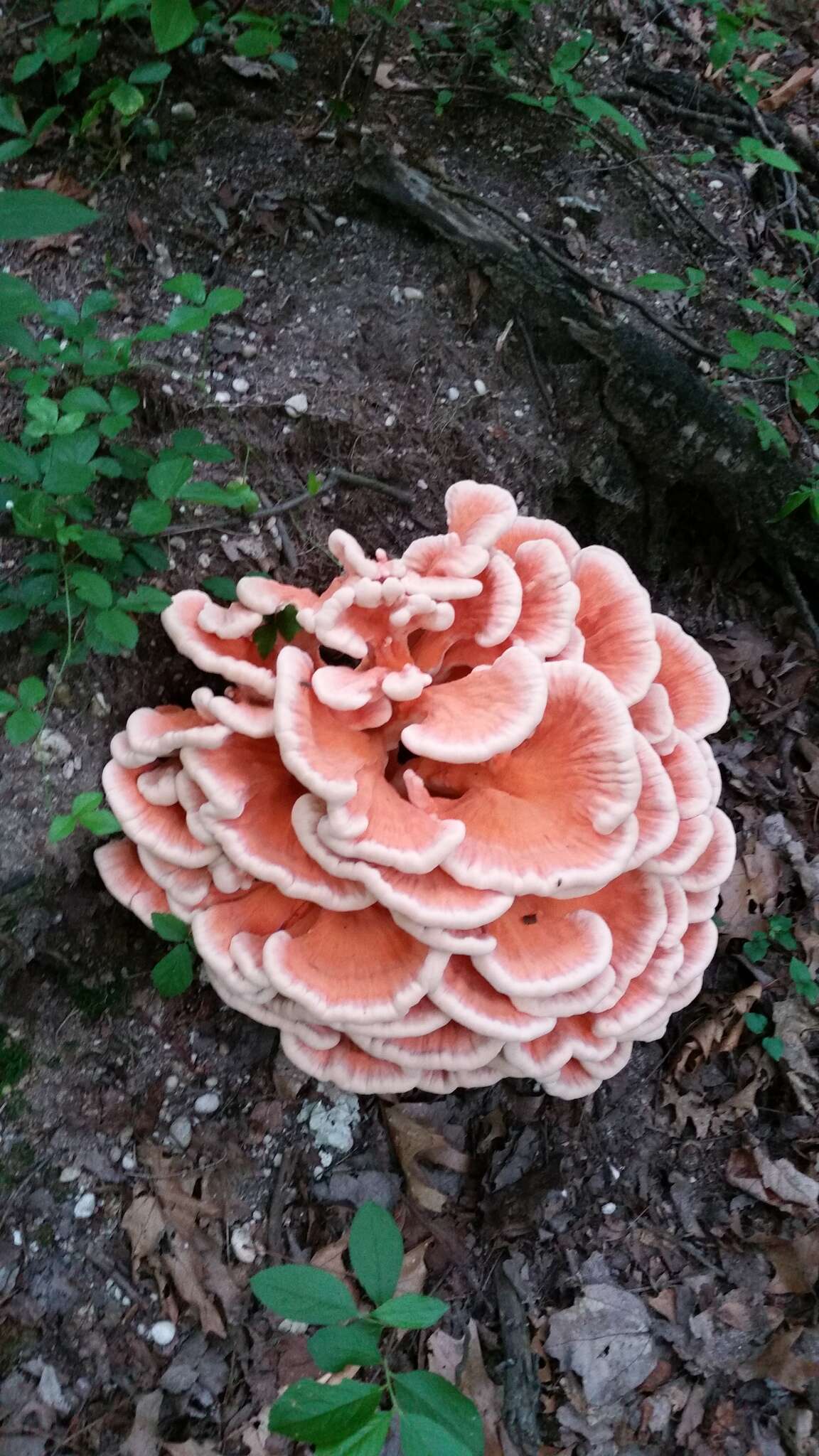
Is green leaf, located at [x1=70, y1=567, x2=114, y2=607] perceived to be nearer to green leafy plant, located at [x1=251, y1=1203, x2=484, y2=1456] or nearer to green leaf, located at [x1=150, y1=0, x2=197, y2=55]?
green leaf, located at [x1=150, y1=0, x2=197, y2=55]

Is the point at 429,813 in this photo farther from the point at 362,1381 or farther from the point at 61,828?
the point at 362,1381

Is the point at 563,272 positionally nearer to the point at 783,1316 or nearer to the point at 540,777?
the point at 540,777

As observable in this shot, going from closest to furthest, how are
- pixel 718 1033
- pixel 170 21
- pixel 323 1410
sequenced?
pixel 323 1410 < pixel 170 21 < pixel 718 1033

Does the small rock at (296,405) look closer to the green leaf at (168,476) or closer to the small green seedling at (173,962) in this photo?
the green leaf at (168,476)

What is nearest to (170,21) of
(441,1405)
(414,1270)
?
(441,1405)

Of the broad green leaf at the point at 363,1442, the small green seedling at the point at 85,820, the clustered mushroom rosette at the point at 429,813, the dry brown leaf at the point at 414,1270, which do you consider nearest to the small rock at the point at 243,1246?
the dry brown leaf at the point at 414,1270
